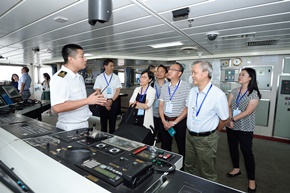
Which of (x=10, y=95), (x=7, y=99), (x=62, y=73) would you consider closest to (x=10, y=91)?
(x=10, y=95)

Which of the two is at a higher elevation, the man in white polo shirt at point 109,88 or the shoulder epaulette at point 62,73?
the shoulder epaulette at point 62,73

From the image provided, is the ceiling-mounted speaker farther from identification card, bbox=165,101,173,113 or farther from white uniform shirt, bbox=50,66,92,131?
identification card, bbox=165,101,173,113

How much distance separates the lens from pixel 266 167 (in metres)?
2.66

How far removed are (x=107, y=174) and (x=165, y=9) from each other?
5.24 feet

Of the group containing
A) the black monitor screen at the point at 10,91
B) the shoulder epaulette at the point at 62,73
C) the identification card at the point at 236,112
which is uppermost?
the shoulder epaulette at the point at 62,73

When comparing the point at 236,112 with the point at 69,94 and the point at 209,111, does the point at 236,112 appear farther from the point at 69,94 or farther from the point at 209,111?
the point at 69,94

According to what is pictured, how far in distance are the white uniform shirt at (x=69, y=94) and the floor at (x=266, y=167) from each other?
202 centimetres

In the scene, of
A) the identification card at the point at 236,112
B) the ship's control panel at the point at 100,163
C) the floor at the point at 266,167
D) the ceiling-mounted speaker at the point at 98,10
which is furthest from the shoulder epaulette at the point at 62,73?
the floor at the point at 266,167

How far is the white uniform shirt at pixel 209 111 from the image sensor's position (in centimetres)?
153


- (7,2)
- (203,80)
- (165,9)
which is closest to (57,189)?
(203,80)

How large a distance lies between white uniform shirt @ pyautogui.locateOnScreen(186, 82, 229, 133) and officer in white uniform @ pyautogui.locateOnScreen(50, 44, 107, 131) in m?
0.91

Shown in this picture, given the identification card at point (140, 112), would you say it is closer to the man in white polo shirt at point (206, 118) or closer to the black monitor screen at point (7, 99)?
the man in white polo shirt at point (206, 118)

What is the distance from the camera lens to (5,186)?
2.60 feet

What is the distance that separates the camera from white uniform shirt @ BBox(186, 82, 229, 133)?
5.01 ft
